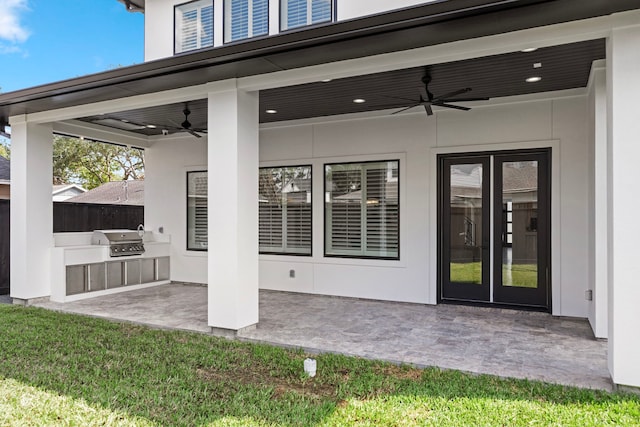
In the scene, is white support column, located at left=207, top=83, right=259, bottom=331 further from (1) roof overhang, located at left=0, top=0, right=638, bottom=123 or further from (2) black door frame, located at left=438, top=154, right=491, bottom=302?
(2) black door frame, located at left=438, top=154, right=491, bottom=302

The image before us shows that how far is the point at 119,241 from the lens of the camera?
307 inches

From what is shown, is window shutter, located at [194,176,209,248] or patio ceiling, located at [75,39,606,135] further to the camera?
window shutter, located at [194,176,209,248]

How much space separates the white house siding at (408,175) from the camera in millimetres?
5848

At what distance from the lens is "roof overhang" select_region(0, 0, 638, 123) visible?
3342 mm

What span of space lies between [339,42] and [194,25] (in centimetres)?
576

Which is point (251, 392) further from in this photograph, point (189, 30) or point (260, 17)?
point (189, 30)

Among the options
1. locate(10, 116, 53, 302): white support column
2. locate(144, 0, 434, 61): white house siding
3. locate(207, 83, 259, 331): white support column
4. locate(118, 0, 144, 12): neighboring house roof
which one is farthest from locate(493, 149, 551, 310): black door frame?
locate(118, 0, 144, 12): neighboring house roof

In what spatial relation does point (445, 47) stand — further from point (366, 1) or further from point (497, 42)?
point (366, 1)

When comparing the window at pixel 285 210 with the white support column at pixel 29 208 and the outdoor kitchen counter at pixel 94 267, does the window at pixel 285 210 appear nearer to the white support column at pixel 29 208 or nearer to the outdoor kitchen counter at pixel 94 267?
the outdoor kitchen counter at pixel 94 267

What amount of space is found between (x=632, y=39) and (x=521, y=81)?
2079 millimetres

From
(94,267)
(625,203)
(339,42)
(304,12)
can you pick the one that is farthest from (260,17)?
(625,203)

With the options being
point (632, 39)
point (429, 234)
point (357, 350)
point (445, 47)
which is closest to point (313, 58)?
point (445, 47)

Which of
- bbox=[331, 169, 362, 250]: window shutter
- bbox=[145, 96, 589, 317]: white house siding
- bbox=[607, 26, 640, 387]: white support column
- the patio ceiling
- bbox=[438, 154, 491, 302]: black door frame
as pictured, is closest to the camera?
bbox=[607, 26, 640, 387]: white support column

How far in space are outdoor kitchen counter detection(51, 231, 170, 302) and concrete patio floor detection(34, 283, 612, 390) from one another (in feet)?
0.90
